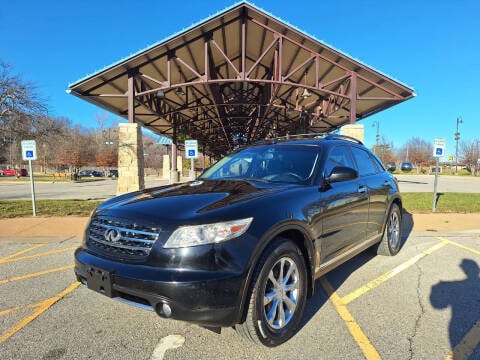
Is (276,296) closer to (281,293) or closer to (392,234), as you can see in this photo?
(281,293)

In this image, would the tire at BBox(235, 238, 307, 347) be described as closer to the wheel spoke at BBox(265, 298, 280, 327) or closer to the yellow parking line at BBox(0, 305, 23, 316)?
the wheel spoke at BBox(265, 298, 280, 327)

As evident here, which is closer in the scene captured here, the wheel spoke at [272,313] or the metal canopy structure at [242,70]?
the wheel spoke at [272,313]

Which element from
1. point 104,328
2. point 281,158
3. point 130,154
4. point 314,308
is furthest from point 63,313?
point 130,154

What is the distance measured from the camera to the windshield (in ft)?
11.6

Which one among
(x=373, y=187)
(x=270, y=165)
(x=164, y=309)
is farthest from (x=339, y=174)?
(x=164, y=309)

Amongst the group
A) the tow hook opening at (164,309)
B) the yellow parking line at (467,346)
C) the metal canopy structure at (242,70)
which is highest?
the metal canopy structure at (242,70)

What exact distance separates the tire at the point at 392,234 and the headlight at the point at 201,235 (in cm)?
352

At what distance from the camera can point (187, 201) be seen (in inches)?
107

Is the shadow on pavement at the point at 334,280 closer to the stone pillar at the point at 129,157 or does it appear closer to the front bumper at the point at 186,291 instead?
the front bumper at the point at 186,291

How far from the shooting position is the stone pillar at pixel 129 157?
41.4ft

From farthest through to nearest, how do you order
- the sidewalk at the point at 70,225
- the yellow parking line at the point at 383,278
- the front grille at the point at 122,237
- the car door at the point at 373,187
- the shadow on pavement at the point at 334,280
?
the sidewalk at the point at 70,225 → the car door at the point at 373,187 → the yellow parking line at the point at 383,278 → the shadow on pavement at the point at 334,280 → the front grille at the point at 122,237

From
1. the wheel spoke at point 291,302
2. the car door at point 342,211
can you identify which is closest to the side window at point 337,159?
the car door at point 342,211

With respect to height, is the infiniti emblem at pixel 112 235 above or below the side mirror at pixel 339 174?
below

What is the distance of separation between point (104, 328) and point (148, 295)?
110 cm
